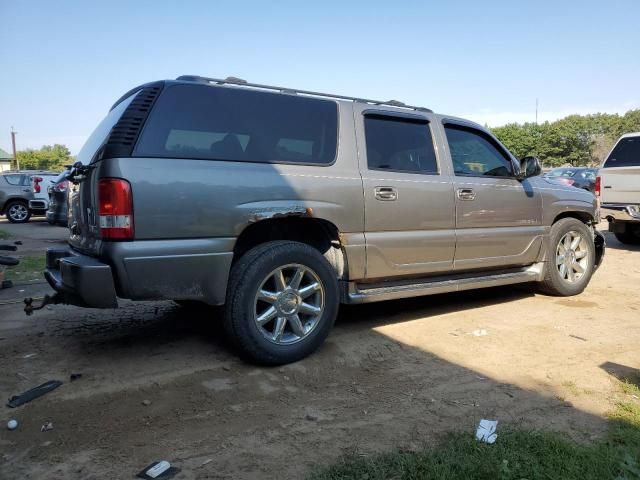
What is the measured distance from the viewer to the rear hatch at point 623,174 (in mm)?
9062

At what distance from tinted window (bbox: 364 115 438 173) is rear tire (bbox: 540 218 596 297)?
6.31 feet

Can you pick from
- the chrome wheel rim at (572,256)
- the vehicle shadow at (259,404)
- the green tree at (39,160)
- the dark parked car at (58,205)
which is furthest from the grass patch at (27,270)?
the green tree at (39,160)

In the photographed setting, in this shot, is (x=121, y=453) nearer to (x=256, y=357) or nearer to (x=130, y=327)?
(x=256, y=357)

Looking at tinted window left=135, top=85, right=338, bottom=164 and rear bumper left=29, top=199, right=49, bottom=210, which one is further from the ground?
tinted window left=135, top=85, right=338, bottom=164

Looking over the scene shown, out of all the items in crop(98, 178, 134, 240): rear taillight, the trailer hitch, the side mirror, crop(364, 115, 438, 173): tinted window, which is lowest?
the trailer hitch

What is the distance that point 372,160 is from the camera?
170 inches

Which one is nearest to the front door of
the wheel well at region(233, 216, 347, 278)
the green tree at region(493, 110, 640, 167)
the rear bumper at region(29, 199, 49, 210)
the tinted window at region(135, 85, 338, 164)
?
the wheel well at region(233, 216, 347, 278)

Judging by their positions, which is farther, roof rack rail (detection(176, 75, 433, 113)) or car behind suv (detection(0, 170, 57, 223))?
car behind suv (detection(0, 170, 57, 223))

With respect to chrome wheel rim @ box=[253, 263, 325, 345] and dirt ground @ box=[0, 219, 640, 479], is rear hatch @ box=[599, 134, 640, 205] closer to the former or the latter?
dirt ground @ box=[0, 219, 640, 479]

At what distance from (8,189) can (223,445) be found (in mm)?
17835

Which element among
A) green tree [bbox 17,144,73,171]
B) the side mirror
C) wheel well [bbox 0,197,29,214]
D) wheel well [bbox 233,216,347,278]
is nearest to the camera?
wheel well [bbox 233,216,347,278]

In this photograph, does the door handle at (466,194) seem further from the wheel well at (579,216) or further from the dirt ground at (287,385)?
the wheel well at (579,216)

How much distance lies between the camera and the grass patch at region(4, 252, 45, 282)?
691 cm

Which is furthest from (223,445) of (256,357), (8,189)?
(8,189)
